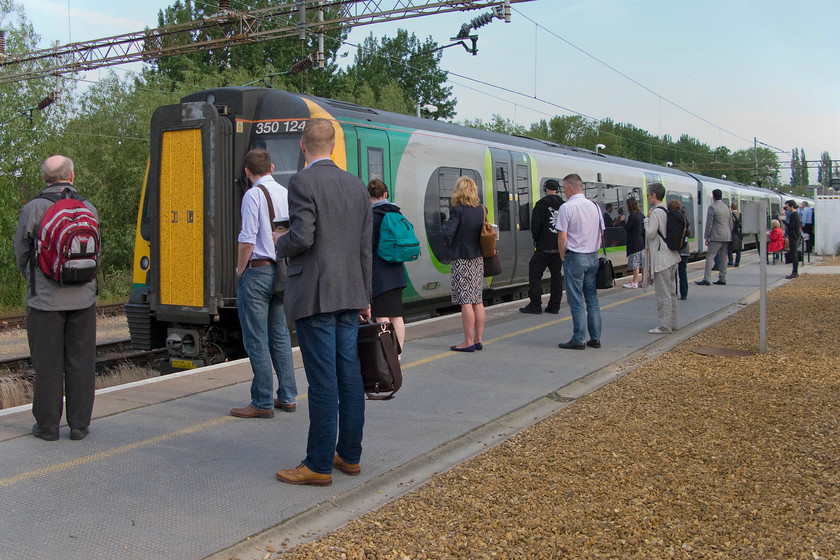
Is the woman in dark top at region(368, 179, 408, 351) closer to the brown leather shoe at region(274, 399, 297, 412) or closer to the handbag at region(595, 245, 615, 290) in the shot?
the brown leather shoe at region(274, 399, 297, 412)

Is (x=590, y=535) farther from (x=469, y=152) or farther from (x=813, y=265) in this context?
(x=813, y=265)

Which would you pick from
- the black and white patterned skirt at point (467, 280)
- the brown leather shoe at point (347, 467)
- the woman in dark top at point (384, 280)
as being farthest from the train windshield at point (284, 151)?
the brown leather shoe at point (347, 467)

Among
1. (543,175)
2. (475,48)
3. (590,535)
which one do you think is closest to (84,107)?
(475,48)

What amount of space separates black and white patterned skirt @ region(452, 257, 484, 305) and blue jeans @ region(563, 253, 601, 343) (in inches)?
38.8

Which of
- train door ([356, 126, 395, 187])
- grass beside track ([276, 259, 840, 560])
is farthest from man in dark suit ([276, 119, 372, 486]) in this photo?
train door ([356, 126, 395, 187])

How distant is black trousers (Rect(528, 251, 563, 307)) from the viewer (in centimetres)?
1166

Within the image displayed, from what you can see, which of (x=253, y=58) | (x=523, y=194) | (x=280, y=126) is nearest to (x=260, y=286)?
(x=280, y=126)

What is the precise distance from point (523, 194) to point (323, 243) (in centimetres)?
996

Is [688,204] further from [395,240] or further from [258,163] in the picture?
[258,163]

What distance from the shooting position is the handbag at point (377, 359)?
14.7 feet

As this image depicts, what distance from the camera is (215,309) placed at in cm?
816

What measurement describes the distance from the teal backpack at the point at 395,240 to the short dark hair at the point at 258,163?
95 centimetres

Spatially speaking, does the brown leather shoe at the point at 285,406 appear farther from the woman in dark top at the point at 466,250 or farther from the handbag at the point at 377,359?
the woman in dark top at the point at 466,250

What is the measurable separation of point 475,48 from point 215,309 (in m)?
11.5
